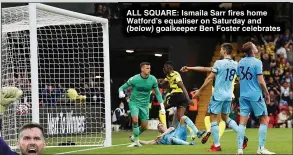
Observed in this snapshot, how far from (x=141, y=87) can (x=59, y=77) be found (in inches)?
66.6

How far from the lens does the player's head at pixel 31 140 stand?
3693mm

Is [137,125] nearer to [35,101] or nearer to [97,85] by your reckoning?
[97,85]

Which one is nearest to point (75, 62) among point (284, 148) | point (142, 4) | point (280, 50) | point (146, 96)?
point (146, 96)

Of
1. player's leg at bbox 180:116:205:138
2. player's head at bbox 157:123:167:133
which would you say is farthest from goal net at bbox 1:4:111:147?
player's leg at bbox 180:116:205:138

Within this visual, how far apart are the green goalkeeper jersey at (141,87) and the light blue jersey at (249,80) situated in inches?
80.5

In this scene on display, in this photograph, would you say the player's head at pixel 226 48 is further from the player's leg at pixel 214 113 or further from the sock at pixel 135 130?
the sock at pixel 135 130

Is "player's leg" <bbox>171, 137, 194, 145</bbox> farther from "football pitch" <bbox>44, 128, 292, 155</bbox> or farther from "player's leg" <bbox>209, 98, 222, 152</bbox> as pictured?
"player's leg" <bbox>209, 98, 222, 152</bbox>

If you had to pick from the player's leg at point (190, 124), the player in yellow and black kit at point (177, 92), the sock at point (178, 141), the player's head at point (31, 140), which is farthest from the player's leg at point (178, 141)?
the player's head at point (31, 140)

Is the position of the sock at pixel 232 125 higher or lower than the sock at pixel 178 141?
higher

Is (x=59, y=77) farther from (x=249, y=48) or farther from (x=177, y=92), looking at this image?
(x=249, y=48)

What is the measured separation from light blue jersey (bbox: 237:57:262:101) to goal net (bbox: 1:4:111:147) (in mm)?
2340

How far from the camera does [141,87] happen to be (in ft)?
35.2

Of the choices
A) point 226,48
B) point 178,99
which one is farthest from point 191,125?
point 226,48

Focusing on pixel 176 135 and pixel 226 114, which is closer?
pixel 226 114
